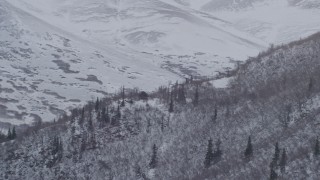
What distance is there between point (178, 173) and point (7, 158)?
4971 centimetres

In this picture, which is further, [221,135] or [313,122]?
[221,135]

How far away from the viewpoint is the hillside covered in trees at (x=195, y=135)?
137125 millimetres

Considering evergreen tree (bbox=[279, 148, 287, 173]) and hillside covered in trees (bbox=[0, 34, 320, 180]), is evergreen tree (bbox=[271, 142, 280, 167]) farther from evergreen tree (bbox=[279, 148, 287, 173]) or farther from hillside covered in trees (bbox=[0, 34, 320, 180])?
evergreen tree (bbox=[279, 148, 287, 173])

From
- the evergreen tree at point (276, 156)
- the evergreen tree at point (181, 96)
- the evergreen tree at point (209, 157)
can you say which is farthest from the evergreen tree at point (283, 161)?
the evergreen tree at point (181, 96)

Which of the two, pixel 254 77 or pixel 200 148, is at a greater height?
pixel 254 77

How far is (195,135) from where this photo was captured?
6378 inches

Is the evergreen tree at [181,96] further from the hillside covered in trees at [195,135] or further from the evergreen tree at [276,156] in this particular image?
the evergreen tree at [276,156]

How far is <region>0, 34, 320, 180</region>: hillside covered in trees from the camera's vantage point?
137 metres

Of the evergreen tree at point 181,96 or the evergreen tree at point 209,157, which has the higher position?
the evergreen tree at point 181,96

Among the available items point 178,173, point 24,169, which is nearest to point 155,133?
point 178,173

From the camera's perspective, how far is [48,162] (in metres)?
163

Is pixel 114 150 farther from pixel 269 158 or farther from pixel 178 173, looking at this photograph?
pixel 269 158

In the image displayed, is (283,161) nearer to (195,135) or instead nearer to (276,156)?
(276,156)

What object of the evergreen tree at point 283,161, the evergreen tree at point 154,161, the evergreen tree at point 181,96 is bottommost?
the evergreen tree at point 154,161
